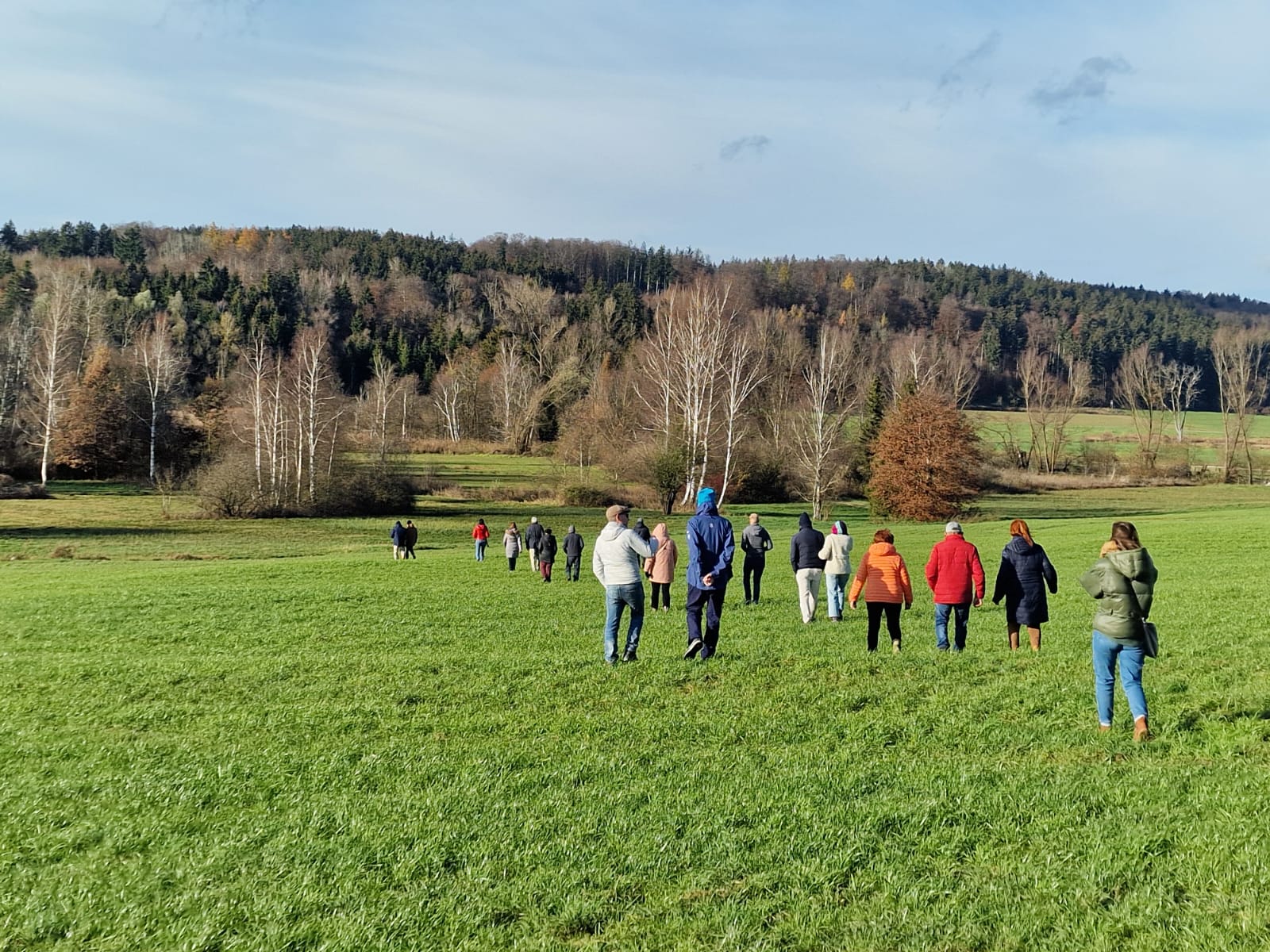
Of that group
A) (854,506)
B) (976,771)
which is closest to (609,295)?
(854,506)

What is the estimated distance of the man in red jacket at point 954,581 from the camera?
14234 millimetres

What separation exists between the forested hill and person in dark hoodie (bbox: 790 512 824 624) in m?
109

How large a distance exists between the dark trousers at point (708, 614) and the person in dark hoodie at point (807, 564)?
13.6 feet

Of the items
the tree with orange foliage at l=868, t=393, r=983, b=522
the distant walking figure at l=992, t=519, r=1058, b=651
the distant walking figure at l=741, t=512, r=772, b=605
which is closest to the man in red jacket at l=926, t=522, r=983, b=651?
the distant walking figure at l=992, t=519, r=1058, b=651

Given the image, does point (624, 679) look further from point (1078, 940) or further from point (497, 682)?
point (1078, 940)

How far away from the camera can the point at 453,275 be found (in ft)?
585

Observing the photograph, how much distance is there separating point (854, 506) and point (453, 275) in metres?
122

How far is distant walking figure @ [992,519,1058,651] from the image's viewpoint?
14.1 metres

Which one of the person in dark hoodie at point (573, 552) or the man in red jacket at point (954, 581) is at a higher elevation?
the man in red jacket at point (954, 581)

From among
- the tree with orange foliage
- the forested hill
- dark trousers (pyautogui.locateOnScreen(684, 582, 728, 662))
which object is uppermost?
the forested hill

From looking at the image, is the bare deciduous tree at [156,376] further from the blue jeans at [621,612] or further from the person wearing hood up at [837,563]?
the blue jeans at [621,612]

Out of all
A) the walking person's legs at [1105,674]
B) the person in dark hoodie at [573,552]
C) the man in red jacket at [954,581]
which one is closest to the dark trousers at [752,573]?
the man in red jacket at [954,581]

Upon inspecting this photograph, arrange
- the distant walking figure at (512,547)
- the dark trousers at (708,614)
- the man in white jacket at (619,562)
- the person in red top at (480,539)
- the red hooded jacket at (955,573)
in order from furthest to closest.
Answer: the person in red top at (480,539), the distant walking figure at (512,547), the red hooded jacket at (955,573), the dark trousers at (708,614), the man in white jacket at (619,562)

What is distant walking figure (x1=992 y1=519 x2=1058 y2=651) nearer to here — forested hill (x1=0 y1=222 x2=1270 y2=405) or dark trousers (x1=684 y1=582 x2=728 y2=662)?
dark trousers (x1=684 y1=582 x2=728 y2=662)
